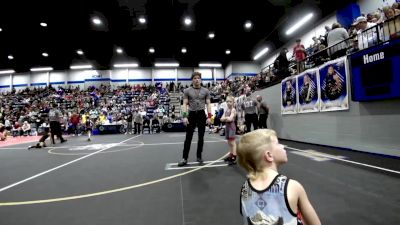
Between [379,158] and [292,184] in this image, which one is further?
[379,158]

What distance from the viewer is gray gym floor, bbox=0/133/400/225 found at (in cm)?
242

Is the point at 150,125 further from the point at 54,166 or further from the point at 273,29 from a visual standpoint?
the point at 54,166

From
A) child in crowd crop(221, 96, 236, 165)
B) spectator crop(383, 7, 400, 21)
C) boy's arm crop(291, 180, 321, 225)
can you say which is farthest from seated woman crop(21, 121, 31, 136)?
boy's arm crop(291, 180, 321, 225)

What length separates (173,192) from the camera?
3.26 metres

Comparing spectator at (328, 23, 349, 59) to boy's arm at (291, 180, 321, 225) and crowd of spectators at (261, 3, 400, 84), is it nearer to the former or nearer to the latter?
crowd of spectators at (261, 3, 400, 84)

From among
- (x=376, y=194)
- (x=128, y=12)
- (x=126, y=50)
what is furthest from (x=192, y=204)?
(x=126, y=50)

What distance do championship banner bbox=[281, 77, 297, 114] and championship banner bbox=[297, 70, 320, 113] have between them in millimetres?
367

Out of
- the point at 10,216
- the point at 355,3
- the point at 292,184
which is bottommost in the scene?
the point at 10,216

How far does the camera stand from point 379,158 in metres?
5.25

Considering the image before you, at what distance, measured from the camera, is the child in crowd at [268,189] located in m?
1.18

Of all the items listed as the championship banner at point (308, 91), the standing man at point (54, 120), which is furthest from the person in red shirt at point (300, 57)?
the standing man at point (54, 120)

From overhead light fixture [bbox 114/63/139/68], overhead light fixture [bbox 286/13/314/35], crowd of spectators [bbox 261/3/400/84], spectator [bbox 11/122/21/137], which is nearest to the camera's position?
crowd of spectators [bbox 261/3/400/84]

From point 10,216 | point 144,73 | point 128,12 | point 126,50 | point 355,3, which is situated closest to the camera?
point 10,216

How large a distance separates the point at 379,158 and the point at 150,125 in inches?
677
